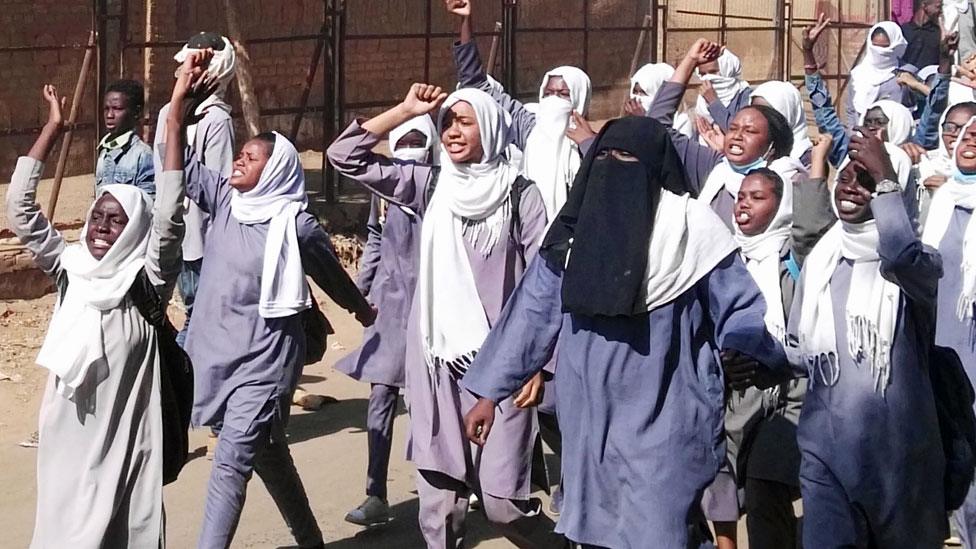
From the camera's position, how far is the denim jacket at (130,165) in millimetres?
7809

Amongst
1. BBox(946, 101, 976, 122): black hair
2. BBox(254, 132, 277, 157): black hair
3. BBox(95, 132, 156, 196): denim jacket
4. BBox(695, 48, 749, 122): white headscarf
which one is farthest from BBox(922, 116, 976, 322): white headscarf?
BBox(695, 48, 749, 122): white headscarf

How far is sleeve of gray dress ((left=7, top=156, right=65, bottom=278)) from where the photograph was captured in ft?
17.8

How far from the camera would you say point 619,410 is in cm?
475

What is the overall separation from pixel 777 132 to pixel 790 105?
183cm

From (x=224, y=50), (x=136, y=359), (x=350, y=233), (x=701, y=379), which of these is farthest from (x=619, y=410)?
(x=350, y=233)

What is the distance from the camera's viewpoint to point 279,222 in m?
6.17

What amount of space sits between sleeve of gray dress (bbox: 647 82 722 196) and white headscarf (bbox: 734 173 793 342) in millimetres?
866

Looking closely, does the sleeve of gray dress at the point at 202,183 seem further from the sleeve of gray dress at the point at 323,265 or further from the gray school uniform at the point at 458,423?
the gray school uniform at the point at 458,423

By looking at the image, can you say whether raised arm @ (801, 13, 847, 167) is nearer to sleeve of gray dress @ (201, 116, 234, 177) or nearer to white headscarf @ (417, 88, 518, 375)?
white headscarf @ (417, 88, 518, 375)

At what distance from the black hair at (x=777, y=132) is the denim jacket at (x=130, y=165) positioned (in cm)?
277

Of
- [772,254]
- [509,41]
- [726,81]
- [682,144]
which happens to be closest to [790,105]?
[726,81]

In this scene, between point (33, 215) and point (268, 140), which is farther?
point (268, 140)

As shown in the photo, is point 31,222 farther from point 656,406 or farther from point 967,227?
point 967,227

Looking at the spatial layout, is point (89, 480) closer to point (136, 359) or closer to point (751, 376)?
point (136, 359)
